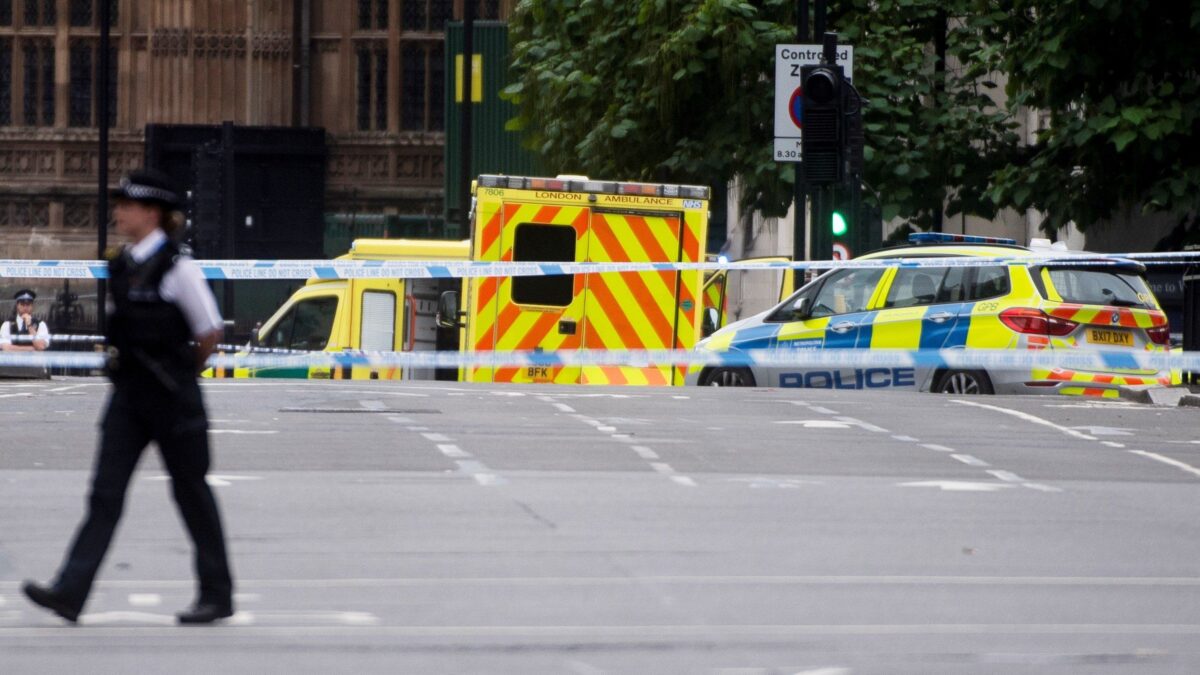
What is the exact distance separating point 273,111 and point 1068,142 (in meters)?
31.5

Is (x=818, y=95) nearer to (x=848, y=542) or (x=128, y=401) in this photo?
(x=848, y=542)

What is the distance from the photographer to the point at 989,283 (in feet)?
55.9

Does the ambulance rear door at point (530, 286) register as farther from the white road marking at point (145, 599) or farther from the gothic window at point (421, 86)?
the gothic window at point (421, 86)

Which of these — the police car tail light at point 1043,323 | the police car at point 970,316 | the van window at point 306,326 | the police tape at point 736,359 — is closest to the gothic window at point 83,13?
the van window at point 306,326

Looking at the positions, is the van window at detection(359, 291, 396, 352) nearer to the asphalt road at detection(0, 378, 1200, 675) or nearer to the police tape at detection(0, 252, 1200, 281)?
the police tape at detection(0, 252, 1200, 281)

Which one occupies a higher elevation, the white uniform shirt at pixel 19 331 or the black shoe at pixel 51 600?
the black shoe at pixel 51 600

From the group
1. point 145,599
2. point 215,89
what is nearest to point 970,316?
point 145,599

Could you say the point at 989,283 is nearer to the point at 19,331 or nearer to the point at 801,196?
the point at 801,196

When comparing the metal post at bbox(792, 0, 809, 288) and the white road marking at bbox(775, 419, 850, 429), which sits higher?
the metal post at bbox(792, 0, 809, 288)

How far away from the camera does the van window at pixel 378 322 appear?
69.8ft

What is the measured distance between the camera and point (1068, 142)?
21.5m

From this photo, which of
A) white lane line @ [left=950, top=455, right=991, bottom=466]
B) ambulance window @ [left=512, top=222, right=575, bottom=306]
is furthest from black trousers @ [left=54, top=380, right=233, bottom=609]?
ambulance window @ [left=512, top=222, right=575, bottom=306]

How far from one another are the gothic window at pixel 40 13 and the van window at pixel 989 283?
1534 inches

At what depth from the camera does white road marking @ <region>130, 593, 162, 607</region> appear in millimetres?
7184
